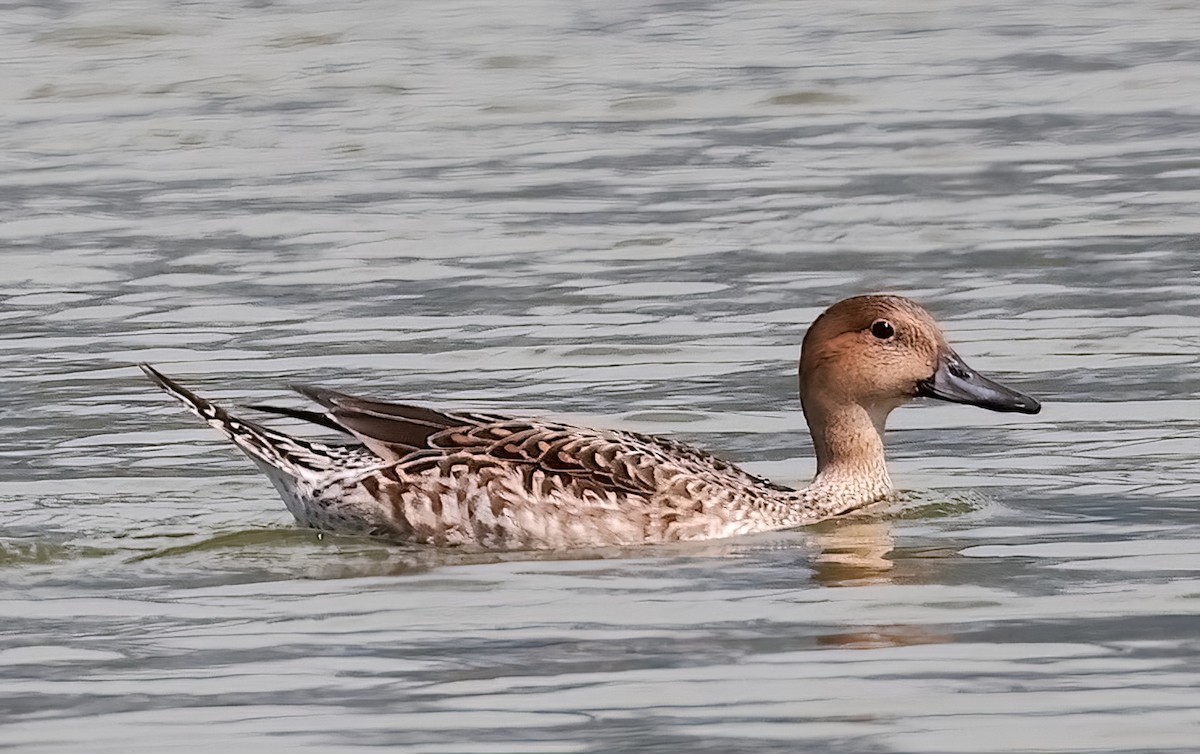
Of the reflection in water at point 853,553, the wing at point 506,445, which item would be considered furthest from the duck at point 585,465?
the reflection in water at point 853,553

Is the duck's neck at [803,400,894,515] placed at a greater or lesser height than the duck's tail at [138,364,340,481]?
lesser

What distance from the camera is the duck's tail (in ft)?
34.8

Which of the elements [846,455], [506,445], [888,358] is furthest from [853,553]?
[506,445]

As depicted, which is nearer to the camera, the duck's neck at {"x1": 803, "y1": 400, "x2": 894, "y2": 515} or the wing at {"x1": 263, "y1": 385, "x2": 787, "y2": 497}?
the wing at {"x1": 263, "y1": 385, "x2": 787, "y2": 497}

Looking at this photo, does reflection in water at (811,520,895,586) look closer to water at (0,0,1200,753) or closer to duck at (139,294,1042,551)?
water at (0,0,1200,753)

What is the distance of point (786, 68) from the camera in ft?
69.7

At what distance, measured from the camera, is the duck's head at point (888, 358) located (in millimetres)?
10914

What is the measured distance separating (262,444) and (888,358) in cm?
226

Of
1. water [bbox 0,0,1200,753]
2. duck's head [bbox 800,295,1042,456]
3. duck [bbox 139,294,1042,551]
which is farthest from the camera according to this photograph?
duck's head [bbox 800,295,1042,456]

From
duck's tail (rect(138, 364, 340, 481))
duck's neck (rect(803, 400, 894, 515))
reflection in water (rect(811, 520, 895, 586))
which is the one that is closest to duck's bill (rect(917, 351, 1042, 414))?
duck's neck (rect(803, 400, 894, 515))

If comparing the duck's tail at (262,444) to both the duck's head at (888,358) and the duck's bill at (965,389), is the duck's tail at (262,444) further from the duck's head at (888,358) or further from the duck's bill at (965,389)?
the duck's bill at (965,389)

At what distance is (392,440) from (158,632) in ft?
7.03

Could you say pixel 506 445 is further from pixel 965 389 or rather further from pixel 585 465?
pixel 965 389

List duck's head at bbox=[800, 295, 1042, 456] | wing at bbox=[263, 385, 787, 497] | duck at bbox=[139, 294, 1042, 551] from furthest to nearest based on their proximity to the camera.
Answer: duck's head at bbox=[800, 295, 1042, 456] → wing at bbox=[263, 385, 787, 497] → duck at bbox=[139, 294, 1042, 551]
